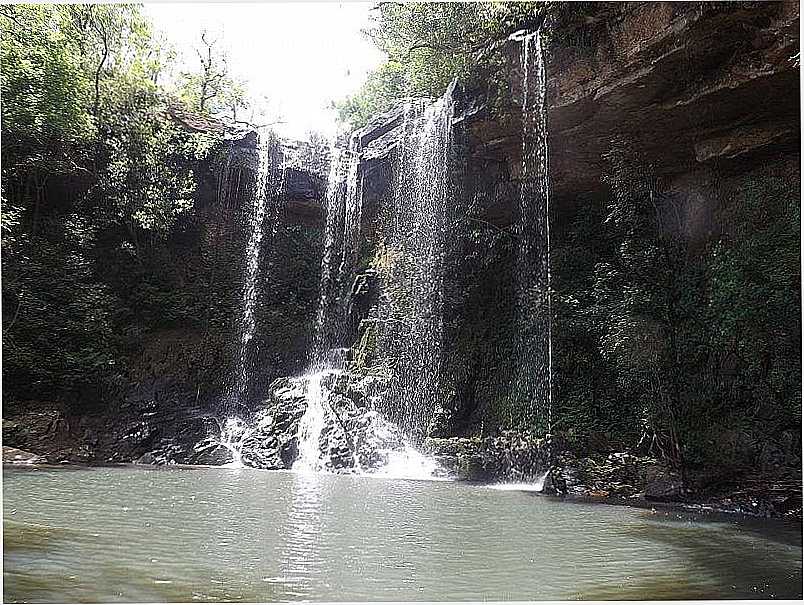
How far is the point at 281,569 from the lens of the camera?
285 centimetres

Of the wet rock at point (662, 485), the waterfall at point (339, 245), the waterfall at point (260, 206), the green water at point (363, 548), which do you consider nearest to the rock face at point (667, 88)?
the waterfall at point (339, 245)

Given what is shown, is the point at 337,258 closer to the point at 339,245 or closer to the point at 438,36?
the point at 339,245

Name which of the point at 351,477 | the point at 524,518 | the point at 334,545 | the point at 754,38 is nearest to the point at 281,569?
the point at 334,545

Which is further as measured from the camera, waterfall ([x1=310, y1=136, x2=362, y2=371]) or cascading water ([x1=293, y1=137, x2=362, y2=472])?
waterfall ([x1=310, y1=136, x2=362, y2=371])

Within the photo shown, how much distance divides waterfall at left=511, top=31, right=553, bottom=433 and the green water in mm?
2019

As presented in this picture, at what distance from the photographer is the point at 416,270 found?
8359 mm

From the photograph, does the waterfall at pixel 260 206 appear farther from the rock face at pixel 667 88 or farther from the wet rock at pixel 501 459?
the wet rock at pixel 501 459

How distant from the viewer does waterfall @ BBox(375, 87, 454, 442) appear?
7723 mm

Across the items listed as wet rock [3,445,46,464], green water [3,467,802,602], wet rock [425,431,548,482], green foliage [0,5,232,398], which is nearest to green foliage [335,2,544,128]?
green foliage [0,5,232,398]

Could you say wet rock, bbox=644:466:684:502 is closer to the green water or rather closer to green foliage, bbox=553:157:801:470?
green foliage, bbox=553:157:801:470

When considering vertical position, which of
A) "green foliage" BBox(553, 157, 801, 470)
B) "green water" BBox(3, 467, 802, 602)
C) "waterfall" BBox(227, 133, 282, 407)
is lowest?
"green water" BBox(3, 467, 802, 602)

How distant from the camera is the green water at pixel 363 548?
2629 millimetres

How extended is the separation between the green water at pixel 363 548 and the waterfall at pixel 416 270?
Answer: 100.0 inches

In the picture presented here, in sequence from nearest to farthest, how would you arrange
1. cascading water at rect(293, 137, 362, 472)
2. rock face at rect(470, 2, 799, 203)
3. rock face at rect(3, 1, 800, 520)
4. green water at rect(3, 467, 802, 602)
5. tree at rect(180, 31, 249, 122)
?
green water at rect(3, 467, 802, 602) < rock face at rect(470, 2, 799, 203) < rock face at rect(3, 1, 800, 520) < cascading water at rect(293, 137, 362, 472) < tree at rect(180, 31, 249, 122)
